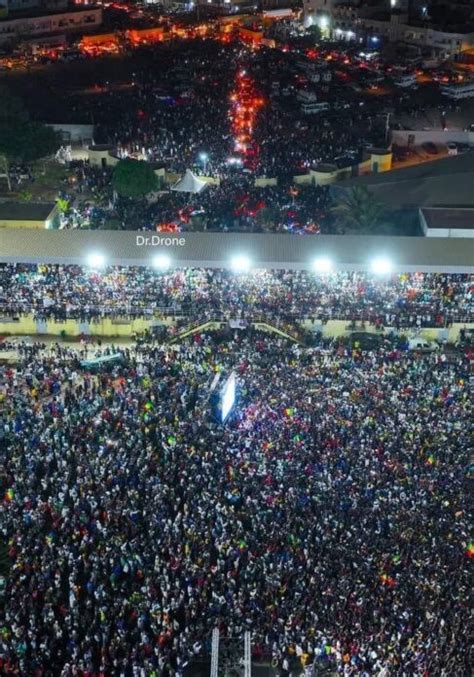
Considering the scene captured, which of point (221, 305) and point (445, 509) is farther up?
point (221, 305)

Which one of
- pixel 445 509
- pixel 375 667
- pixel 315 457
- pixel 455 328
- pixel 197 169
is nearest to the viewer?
pixel 375 667

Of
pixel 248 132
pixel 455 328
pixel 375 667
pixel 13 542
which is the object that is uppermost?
pixel 248 132

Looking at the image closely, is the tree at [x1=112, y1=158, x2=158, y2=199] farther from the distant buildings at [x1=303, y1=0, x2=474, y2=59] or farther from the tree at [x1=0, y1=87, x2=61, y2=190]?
the distant buildings at [x1=303, y1=0, x2=474, y2=59]

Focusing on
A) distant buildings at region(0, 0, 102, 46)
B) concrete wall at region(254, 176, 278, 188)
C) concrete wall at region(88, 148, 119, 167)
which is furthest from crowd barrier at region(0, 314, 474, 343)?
distant buildings at region(0, 0, 102, 46)

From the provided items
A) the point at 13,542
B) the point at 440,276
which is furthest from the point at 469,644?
the point at 440,276

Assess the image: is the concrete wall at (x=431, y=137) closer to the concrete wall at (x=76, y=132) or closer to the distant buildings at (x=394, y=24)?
the concrete wall at (x=76, y=132)

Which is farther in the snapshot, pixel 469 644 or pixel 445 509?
pixel 445 509

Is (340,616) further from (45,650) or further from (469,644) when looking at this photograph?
(45,650)
